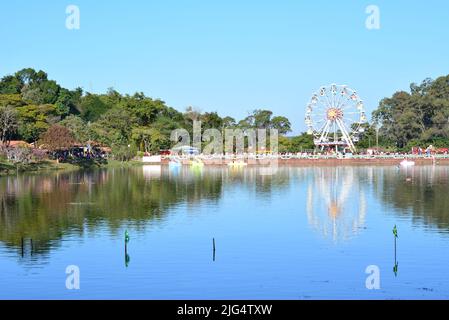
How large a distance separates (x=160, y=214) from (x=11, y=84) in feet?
281

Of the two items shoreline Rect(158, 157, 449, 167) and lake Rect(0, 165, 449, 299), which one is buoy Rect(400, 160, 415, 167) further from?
lake Rect(0, 165, 449, 299)

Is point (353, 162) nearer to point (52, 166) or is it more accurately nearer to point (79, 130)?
point (79, 130)

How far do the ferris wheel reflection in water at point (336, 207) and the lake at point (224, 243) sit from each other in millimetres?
79

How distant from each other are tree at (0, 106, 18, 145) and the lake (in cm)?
2770

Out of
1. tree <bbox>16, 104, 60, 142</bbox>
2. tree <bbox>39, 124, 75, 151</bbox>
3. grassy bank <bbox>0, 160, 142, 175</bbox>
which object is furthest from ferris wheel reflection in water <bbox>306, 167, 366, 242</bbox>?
tree <bbox>16, 104, 60, 142</bbox>

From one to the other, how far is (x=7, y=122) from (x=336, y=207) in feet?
157

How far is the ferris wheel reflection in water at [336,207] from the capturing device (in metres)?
33.8

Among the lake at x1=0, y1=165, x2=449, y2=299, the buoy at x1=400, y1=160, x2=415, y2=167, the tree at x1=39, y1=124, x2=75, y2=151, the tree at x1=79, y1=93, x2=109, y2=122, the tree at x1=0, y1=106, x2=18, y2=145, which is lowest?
the lake at x1=0, y1=165, x2=449, y2=299

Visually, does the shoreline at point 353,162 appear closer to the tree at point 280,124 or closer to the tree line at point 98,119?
the tree line at point 98,119

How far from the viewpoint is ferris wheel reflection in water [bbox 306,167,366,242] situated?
3375cm

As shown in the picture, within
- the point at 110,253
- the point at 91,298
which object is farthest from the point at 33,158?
the point at 91,298

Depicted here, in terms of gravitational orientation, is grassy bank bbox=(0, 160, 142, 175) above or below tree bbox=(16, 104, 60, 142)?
below

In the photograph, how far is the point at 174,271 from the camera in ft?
79.7

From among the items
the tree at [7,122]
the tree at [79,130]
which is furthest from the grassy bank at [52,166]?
the tree at [7,122]
